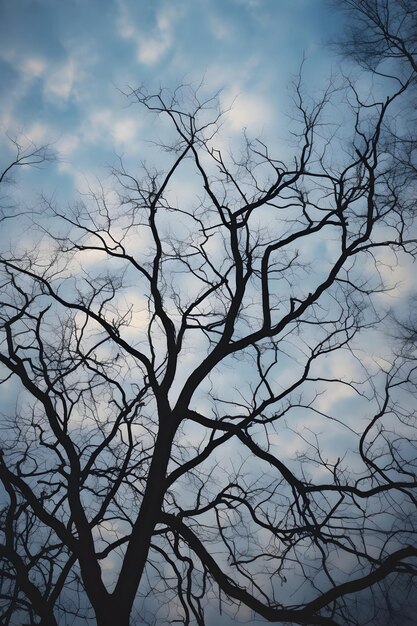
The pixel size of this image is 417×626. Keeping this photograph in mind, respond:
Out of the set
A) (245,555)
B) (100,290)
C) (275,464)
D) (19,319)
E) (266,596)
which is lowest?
(266,596)

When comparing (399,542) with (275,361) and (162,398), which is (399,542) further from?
(162,398)

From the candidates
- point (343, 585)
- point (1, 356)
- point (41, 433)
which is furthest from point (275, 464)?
point (1, 356)

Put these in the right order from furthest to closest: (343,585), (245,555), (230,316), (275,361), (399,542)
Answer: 1. (275,361)
2. (230,316)
3. (245,555)
4. (399,542)
5. (343,585)

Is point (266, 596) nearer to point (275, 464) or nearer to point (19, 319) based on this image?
point (275, 464)

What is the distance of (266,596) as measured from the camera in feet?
20.4

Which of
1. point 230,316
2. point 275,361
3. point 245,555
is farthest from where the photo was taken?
point 275,361

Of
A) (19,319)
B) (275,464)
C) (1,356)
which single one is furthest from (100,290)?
(275,464)

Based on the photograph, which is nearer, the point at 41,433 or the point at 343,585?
the point at 343,585

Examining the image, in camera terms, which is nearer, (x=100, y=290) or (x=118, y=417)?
(x=118, y=417)

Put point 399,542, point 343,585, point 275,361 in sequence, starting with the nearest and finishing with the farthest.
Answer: point 343,585, point 399,542, point 275,361

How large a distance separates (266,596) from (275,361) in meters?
3.57

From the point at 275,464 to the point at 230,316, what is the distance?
2.43m

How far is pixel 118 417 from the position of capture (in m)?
8.09

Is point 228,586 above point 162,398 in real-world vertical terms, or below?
below
